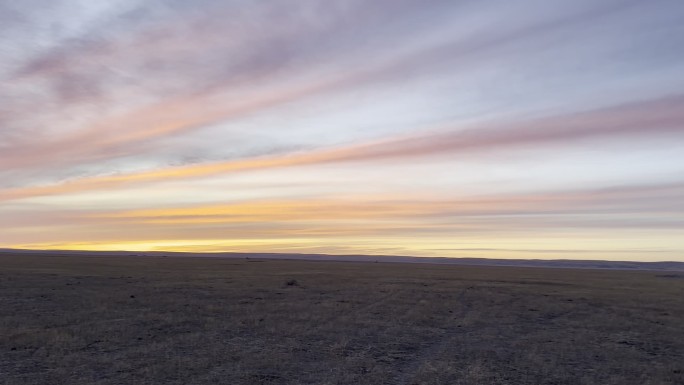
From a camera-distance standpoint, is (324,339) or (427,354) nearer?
(427,354)

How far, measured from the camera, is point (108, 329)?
81.9ft

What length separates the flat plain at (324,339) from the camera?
60.7 feet

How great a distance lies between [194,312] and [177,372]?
548 inches

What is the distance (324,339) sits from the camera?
80.9ft

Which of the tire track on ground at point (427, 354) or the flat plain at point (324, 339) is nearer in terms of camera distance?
the tire track on ground at point (427, 354)

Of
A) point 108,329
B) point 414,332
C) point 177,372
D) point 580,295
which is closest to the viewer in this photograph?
point 177,372

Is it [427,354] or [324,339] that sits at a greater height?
[324,339]

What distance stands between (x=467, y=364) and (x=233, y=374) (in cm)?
846

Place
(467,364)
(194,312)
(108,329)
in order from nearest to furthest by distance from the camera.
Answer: (467,364) → (108,329) → (194,312)

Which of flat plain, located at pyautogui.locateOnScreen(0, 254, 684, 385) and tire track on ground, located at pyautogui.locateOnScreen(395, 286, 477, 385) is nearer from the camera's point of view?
tire track on ground, located at pyautogui.locateOnScreen(395, 286, 477, 385)

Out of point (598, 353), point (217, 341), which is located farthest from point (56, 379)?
point (598, 353)

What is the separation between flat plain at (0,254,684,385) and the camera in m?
18.5

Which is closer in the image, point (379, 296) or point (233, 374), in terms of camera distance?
point (233, 374)

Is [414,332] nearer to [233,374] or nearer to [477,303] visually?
[233,374]
